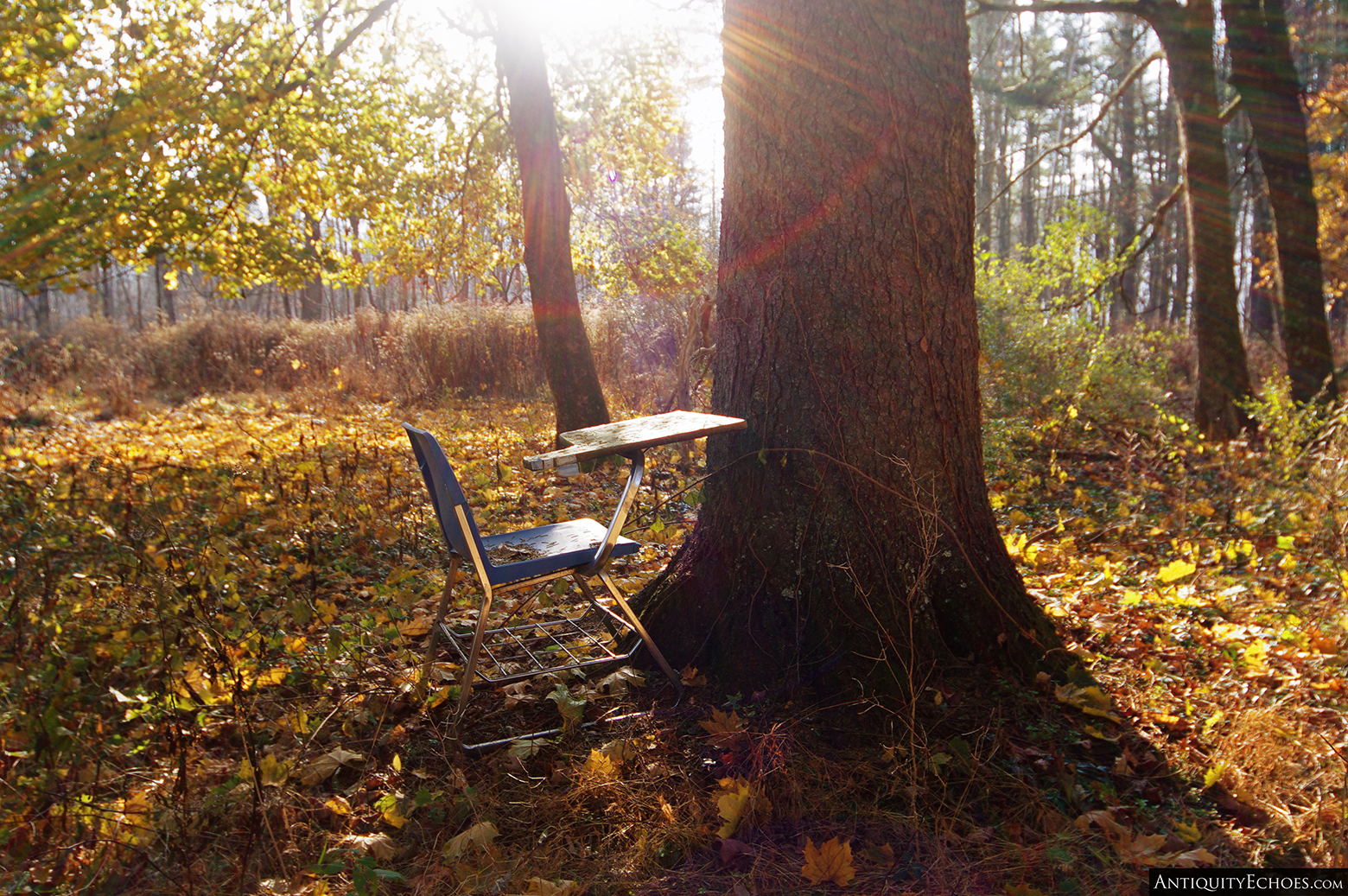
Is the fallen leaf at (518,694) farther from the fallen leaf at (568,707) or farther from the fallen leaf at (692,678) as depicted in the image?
the fallen leaf at (692,678)

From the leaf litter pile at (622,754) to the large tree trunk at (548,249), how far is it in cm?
419

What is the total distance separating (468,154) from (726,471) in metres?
7.29

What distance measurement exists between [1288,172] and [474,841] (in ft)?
31.3

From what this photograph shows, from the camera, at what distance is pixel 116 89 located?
689cm

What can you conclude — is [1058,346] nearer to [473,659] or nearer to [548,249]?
[548,249]

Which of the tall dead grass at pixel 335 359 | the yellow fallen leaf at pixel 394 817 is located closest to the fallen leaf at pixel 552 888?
the yellow fallen leaf at pixel 394 817

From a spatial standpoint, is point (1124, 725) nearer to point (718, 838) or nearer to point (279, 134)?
point (718, 838)

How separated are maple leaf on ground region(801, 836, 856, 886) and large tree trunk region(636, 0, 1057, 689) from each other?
705mm

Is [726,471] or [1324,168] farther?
[1324,168]

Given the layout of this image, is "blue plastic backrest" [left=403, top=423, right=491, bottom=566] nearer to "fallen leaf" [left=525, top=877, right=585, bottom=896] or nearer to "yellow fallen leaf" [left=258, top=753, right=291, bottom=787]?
"yellow fallen leaf" [left=258, top=753, right=291, bottom=787]

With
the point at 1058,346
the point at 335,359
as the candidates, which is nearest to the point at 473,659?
the point at 1058,346

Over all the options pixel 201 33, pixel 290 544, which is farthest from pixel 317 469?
pixel 201 33

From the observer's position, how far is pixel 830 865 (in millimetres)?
1901

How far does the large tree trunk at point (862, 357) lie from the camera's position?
266cm
